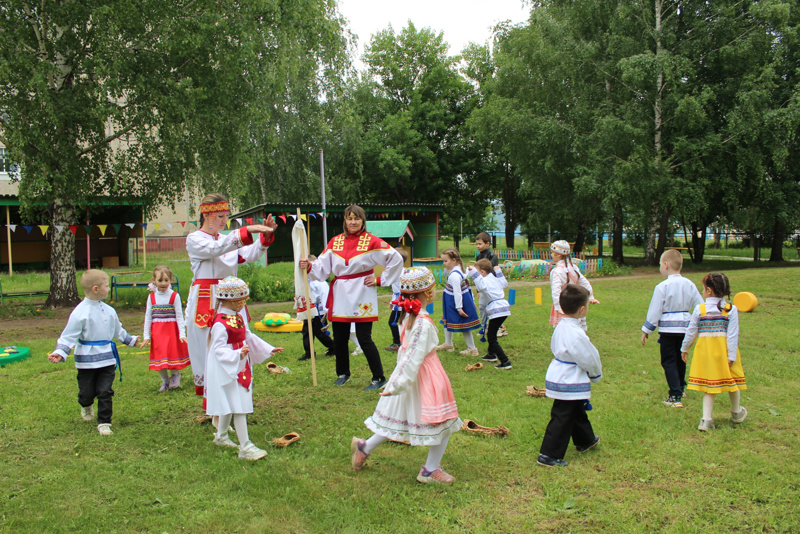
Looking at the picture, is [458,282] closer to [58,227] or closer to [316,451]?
[316,451]

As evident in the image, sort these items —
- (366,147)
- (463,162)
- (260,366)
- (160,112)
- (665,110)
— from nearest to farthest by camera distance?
(260,366)
(160,112)
(665,110)
(366,147)
(463,162)

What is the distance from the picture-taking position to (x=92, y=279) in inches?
202

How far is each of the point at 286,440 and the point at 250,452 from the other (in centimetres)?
37

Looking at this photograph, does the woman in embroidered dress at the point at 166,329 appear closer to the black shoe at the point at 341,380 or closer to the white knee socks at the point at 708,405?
the black shoe at the point at 341,380

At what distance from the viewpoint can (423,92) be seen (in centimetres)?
4034

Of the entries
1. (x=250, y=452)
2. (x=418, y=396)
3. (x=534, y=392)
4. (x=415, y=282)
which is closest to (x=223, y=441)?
(x=250, y=452)

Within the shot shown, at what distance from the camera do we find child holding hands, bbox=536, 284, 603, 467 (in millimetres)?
4254

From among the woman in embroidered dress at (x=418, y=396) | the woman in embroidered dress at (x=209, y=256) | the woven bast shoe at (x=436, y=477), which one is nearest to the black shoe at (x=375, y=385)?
the woman in embroidered dress at (x=209, y=256)

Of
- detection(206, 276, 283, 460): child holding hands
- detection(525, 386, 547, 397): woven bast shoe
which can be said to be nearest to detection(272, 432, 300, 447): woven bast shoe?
detection(206, 276, 283, 460): child holding hands

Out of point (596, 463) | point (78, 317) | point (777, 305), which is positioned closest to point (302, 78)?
point (777, 305)

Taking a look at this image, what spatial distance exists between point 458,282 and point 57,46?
36.4 ft

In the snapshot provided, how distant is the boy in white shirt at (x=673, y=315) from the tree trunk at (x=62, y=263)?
13.6 metres

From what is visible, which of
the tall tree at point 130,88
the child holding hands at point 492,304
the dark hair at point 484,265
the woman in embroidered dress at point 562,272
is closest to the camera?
the woman in embroidered dress at point 562,272

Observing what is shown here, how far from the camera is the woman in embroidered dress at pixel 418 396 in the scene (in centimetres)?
389
